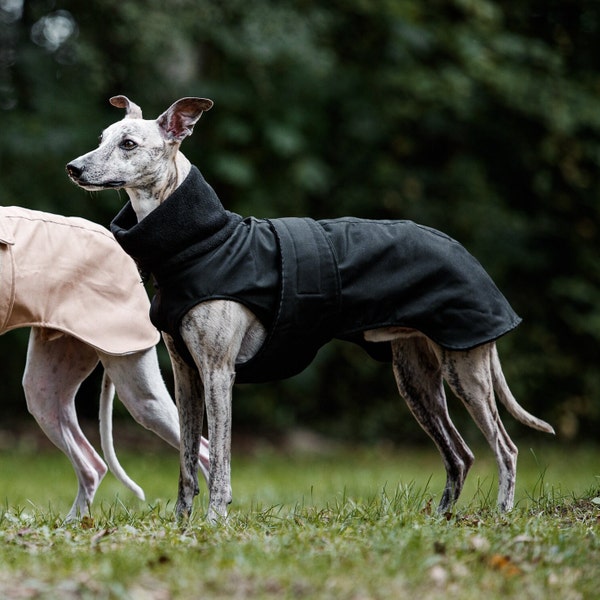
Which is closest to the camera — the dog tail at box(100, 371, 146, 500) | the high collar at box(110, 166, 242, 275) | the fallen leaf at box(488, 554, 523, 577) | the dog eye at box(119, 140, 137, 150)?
the fallen leaf at box(488, 554, 523, 577)

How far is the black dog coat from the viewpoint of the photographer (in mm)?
4992

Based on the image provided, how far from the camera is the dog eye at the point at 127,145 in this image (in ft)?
16.8

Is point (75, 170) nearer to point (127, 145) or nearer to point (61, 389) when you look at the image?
point (127, 145)

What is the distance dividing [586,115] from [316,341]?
7.98m

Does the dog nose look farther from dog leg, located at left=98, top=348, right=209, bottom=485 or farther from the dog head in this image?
dog leg, located at left=98, top=348, right=209, bottom=485

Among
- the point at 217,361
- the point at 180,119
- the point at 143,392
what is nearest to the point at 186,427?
the point at 143,392

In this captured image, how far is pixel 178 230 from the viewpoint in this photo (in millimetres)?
4984

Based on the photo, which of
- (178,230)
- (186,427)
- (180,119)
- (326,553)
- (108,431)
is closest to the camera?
(326,553)

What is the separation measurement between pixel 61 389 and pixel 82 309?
72 centimetres

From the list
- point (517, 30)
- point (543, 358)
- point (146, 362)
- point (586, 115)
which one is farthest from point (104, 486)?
point (517, 30)

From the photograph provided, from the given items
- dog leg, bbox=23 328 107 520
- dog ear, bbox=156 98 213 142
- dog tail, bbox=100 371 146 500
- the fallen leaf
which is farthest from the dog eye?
the fallen leaf

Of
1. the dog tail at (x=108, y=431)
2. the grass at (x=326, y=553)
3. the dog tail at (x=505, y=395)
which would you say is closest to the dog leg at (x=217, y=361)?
the grass at (x=326, y=553)

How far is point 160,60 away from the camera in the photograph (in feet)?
38.5

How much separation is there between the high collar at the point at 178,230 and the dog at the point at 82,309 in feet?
1.95
